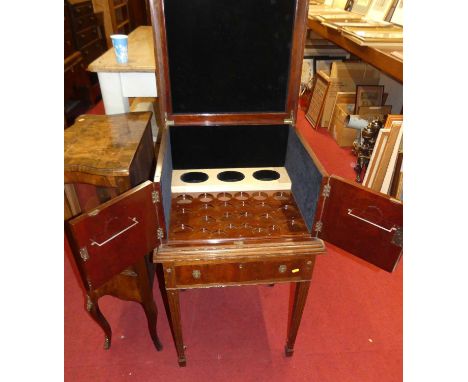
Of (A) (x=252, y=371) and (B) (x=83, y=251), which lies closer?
(B) (x=83, y=251)

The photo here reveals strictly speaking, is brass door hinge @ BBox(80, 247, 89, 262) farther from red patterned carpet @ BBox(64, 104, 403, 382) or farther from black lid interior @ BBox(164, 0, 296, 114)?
red patterned carpet @ BBox(64, 104, 403, 382)

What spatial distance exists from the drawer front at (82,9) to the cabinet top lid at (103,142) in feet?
7.76

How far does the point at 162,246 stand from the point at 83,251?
0.25 meters

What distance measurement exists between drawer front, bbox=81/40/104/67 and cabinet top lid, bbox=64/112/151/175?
8.09 ft

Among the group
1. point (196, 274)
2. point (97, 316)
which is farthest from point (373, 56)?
point (97, 316)

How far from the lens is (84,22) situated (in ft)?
10.8

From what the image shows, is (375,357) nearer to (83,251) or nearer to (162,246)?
(162,246)

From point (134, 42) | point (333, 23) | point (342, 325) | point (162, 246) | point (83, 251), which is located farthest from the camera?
point (333, 23)

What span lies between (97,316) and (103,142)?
64cm

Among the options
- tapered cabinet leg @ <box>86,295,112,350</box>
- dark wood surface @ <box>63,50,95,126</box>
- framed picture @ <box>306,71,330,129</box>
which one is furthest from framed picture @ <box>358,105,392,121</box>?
dark wood surface @ <box>63,50,95,126</box>

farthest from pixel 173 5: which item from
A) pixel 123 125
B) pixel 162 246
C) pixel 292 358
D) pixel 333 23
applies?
pixel 333 23

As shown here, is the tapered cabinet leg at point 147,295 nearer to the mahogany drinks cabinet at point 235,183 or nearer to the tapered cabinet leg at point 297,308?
the mahogany drinks cabinet at point 235,183

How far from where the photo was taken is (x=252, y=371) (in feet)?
4.25

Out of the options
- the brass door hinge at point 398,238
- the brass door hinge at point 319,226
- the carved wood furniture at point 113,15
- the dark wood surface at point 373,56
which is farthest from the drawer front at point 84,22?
the brass door hinge at point 398,238
